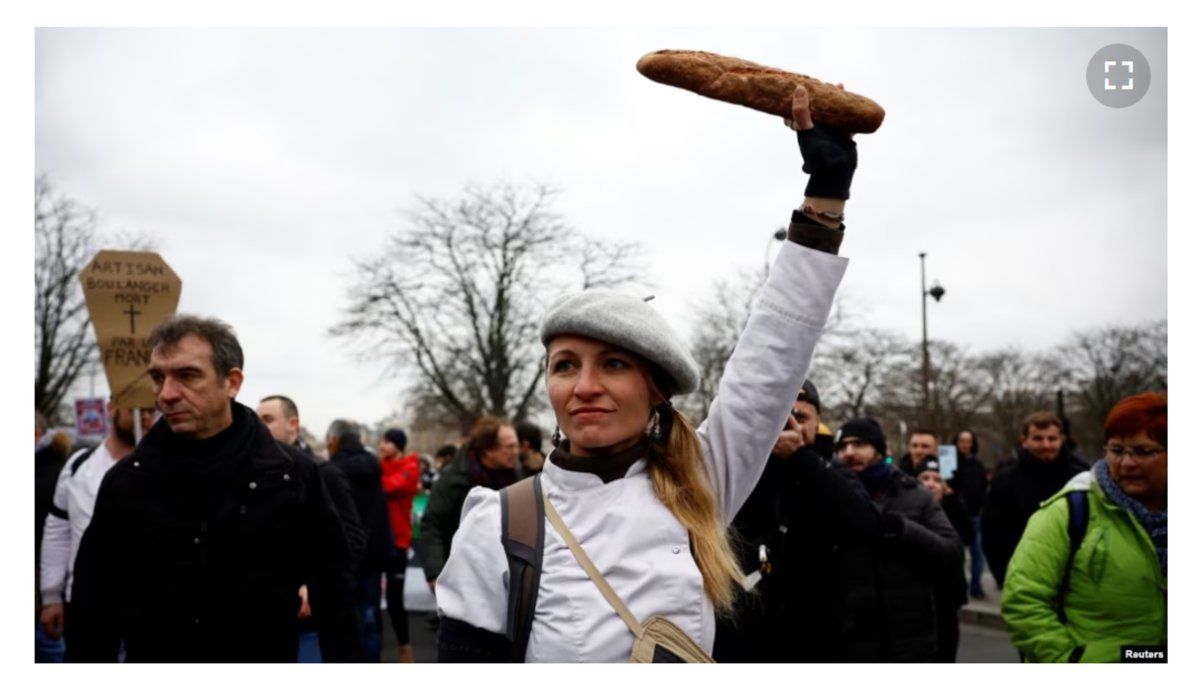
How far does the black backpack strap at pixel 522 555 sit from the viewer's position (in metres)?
2.00

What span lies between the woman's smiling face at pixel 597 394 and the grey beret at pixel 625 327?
28 millimetres

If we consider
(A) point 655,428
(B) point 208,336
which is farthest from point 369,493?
(A) point 655,428

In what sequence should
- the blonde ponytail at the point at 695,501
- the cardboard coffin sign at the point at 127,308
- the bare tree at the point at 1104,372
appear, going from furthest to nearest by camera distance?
the bare tree at the point at 1104,372, the cardboard coffin sign at the point at 127,308, the blonde ponytail at the point at 695,501

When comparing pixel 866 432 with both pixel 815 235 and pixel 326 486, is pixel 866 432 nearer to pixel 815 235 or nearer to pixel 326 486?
pixel 326 486

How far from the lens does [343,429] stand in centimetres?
902

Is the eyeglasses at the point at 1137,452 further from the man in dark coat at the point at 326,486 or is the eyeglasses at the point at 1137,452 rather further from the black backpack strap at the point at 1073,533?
the man in dark coat at the point at 326,486

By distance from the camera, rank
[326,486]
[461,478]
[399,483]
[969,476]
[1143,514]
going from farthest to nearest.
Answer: [969,476]
[399,483]
[461,478]
[326,486]
[1143,514]

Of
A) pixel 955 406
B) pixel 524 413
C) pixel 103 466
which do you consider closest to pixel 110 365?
pixel 103 466

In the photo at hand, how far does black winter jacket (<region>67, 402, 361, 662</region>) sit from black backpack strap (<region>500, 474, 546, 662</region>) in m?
1.78

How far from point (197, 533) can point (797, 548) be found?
7.82 feet

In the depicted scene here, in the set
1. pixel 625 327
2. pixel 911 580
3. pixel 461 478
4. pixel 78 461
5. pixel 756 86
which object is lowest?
pixel 911 580

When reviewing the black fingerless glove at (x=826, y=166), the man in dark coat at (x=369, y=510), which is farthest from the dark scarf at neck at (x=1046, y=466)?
the black fingerless glove at (x=826, y=166)

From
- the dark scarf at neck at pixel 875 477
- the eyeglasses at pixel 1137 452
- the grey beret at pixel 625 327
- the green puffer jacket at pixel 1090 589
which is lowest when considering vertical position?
the green puffer jacket at pixel 1090 589

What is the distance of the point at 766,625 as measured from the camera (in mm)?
4520
